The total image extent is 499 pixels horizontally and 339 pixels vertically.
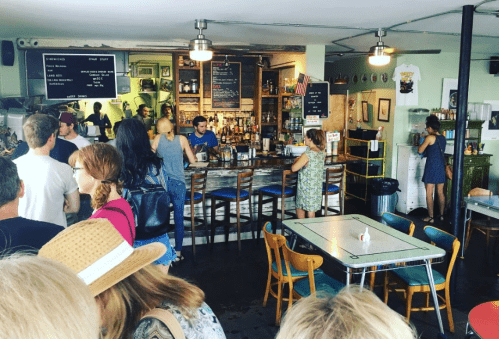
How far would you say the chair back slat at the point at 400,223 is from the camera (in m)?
4.28

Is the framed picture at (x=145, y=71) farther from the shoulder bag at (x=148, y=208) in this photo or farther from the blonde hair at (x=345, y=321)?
the blonde hair at (x=345, y=321)

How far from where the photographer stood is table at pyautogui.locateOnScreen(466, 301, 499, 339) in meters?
2.45

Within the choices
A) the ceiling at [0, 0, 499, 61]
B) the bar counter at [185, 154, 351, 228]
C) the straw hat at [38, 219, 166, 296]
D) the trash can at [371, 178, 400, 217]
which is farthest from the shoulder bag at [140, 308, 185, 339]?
the trash can at [371, 178, 400, 217]

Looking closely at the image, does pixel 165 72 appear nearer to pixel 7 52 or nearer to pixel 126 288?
pixel 7 52

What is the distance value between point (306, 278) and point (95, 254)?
8.68 feet

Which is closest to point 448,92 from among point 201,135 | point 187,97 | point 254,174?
point 254,174

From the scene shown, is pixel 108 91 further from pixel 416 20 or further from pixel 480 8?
pixel 480 8

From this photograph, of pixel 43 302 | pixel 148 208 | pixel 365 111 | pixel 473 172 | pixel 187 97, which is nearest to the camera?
pixel 43 302

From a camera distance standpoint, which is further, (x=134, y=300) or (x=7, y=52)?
(x=7, y=52)

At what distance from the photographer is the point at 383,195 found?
25.5 ft

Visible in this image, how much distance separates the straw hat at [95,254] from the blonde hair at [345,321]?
0.70 m

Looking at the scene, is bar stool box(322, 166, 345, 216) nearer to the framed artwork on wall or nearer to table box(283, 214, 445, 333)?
table box(283, 214, 445, 333)

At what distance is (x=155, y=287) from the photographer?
5.21 ft

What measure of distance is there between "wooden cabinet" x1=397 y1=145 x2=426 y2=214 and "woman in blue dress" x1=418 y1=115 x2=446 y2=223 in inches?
20.7
